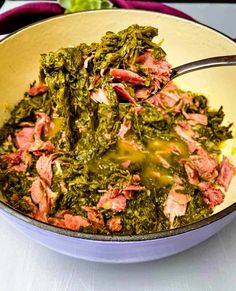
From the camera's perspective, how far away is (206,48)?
2.06m

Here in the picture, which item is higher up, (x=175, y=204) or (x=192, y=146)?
(x=192, y=146)

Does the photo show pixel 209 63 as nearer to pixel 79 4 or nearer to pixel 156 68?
pixel 156 68

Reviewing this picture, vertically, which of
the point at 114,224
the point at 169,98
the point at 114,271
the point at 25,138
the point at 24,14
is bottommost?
the point at 114,271

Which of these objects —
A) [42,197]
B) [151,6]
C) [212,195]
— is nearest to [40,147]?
[42,197]

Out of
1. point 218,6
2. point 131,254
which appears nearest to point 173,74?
point 131,254

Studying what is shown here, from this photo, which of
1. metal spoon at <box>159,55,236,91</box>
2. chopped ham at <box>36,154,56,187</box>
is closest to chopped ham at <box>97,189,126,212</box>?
chopped ham at <box>36,154,56,187</box>

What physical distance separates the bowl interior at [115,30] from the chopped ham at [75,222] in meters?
0.60

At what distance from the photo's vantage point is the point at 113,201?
5.27 feet

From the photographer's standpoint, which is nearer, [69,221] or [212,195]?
[69,221]

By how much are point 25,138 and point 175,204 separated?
671 mm

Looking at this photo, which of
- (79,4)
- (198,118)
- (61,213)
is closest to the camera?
(61,213)

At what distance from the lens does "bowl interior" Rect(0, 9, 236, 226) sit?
6.45 feet

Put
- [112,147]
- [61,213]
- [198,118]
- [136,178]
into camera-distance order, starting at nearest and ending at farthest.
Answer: [61,213]
[136,178]
[112,147]
[198,118]

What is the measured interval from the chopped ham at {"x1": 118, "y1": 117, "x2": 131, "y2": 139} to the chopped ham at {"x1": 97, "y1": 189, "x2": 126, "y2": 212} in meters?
0.35
